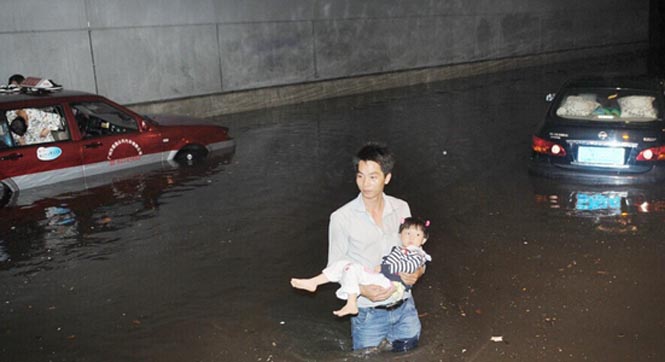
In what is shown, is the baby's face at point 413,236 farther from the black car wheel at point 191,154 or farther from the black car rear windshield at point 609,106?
the black car wheel at point 191,154

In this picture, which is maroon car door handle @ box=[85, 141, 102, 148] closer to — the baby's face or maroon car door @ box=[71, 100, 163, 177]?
maroon car door @ box=[71, 100, 163, 177]

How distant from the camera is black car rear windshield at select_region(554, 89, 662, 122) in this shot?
9.09 m

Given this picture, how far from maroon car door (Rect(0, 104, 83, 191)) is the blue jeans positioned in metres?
7.14

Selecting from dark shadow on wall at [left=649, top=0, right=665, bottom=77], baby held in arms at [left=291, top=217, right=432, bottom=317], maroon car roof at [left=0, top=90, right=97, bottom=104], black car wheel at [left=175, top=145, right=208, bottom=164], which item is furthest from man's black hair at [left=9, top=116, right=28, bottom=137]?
dark shadow on wall at [left=649, top=0, right=665, bottom=77]

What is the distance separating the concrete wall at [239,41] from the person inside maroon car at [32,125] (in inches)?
226

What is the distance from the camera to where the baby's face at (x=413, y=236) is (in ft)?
12.8

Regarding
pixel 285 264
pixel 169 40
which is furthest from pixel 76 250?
pixel 169 40

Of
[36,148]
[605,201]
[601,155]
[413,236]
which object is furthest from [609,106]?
[36,148]

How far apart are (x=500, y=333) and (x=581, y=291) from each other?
3.85 feet

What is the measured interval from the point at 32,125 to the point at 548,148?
7313 mm

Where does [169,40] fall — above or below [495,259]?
above

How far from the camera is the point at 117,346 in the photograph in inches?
200

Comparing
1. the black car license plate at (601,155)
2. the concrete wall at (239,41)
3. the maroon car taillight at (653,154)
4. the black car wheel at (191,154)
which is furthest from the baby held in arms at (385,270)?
the concrete wall at (239,41)

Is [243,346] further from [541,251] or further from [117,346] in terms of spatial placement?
[541,251]
